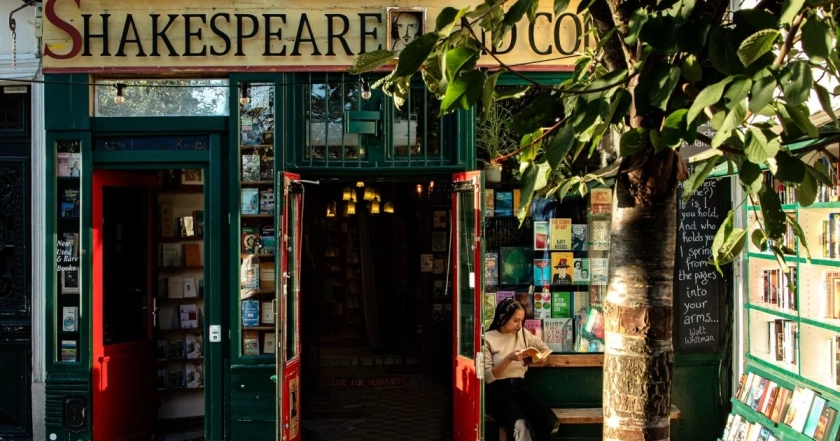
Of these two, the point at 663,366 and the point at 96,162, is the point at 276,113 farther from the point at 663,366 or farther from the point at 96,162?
the point at 663,366

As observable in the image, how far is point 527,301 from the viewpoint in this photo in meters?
7.82

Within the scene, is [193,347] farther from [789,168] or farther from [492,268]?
[789,168]

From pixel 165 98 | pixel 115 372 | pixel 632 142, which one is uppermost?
pixel 165 98

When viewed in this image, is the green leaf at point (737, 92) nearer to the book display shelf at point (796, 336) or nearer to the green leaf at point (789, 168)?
the green leaf at point (789, 168)

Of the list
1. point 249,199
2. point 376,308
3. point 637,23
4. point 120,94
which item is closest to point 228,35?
point 120,94

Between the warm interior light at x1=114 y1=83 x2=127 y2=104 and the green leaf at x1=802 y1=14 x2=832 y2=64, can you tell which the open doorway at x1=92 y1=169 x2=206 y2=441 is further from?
the green leaf at x1=802 y1=14 x2=832 y2=64

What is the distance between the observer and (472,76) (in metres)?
2.55

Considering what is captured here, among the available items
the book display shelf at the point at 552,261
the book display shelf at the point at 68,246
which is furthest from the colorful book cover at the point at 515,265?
the book display shelf at the point at 68,246

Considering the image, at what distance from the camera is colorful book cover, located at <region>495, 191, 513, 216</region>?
308 inches

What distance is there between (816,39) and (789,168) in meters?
0.38

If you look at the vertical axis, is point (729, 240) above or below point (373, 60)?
below

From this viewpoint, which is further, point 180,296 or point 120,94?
point 180,296

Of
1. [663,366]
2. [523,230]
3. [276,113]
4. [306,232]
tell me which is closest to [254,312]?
[276,113]

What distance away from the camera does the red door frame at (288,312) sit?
6984 millimetres
